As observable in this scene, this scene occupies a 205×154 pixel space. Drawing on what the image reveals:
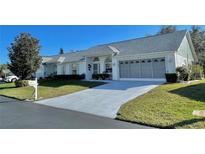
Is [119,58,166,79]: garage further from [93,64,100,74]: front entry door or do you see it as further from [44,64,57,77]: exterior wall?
[44,64,57,77]: exterior wall

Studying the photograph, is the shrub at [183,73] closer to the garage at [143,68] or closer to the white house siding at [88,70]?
the garage at [143,68]

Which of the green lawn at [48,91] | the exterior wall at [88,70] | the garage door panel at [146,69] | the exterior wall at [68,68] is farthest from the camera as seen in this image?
the exterior wall at [68,68]

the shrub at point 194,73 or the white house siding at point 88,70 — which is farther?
the white house siding at point 88,70

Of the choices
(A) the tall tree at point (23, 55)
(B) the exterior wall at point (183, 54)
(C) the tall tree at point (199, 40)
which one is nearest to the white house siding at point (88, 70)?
(A) the tall tree at point (23, 55)

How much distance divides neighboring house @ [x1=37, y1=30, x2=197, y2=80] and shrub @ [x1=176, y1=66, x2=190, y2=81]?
2.53ft

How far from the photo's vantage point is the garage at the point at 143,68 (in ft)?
64.0

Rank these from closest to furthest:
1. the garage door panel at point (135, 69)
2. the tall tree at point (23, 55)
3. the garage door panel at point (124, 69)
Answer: the garage door panel at point (135, 69)
the garage door panel at point (124, 69)
the tall tree at point (23, 55)

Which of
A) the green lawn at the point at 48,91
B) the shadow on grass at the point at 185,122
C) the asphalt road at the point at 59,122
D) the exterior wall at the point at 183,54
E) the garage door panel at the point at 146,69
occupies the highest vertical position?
the exterior wall at the point at 183,54

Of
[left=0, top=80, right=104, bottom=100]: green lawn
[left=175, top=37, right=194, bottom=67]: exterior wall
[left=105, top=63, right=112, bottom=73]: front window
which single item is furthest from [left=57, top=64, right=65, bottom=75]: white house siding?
[left=175, top=37, right=194, bottom=67]: exterior wall
